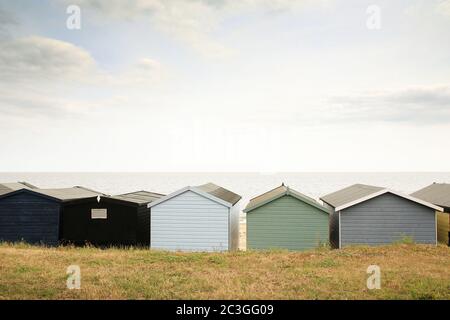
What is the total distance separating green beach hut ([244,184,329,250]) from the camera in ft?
65.6

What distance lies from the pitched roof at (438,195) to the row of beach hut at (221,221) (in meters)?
4.27

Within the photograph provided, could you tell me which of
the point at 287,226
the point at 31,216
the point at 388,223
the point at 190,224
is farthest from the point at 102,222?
the point at 388,223

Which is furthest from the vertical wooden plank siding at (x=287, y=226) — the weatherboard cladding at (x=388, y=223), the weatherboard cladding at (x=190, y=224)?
the weatherboard cladding at (x=190, y=224)

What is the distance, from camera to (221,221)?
19906mm

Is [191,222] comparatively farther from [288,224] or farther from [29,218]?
[29,218]

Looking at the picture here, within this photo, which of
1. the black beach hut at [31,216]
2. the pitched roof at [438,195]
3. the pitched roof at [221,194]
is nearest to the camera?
the black beach hut at [31,216]

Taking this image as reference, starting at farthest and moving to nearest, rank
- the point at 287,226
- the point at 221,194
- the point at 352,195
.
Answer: the point at 221,194 → the point at 352,195 → the point at 287,226

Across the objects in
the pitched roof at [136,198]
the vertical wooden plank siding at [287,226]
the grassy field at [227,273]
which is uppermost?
the pitched roof at [136,198]

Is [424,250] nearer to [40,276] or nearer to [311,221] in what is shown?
[311,221]

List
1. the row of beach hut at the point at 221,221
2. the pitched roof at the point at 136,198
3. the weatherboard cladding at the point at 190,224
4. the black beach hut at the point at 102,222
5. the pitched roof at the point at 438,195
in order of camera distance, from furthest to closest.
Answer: the pitched roof at the point at 438,195 < the pitched roof at the point at 136,198 < the black beach hut at the point at 102,222 < the row of beach hut at the point at 221,221 < the weatherboard cladding at the point at 190,224

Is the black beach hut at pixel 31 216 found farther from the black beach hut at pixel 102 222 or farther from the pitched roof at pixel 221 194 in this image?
the pitched roof at pixel 221 194

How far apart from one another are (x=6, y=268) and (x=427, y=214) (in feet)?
60.6

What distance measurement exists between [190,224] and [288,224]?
4.77 m

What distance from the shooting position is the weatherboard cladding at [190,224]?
65.0 feet
